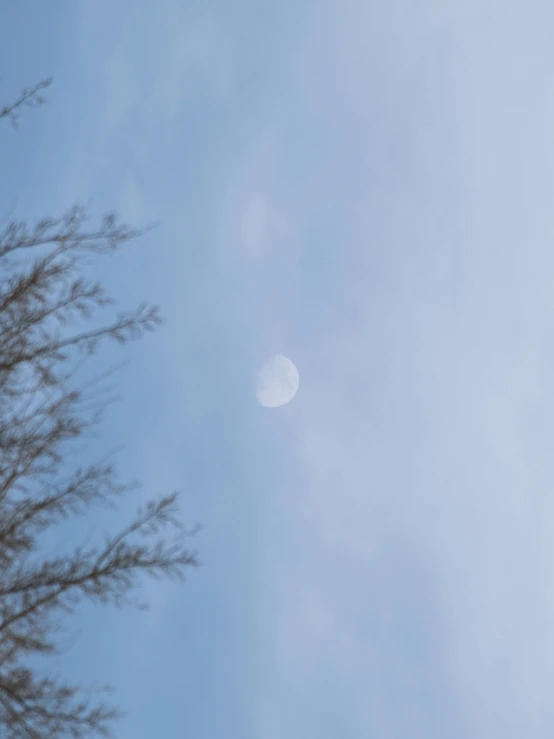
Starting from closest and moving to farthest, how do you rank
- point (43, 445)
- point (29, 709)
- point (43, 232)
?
point (29, 709) < point (43, 445) < point (43, 232)

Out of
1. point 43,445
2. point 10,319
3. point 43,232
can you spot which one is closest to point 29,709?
point 43,445

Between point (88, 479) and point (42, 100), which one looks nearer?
point (88, 479)

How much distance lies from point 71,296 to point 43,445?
1.33 meters

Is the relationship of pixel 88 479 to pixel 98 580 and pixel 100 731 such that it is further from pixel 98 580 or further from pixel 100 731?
pixel 100 731

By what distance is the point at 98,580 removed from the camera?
6020mm

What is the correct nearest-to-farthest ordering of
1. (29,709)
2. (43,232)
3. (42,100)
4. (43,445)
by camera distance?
1. (29,709)
2. (43,445)
3. (43,232)
4. (42,100)

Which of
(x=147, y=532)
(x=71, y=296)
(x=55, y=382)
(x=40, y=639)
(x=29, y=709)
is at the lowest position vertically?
(x=29, y=709)

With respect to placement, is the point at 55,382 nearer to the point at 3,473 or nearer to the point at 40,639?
the point at 3,473

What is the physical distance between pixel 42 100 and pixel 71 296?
207 cm

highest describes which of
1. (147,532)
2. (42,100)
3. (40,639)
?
(42,100)

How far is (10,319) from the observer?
20.2 feet

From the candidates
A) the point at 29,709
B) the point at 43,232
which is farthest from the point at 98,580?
the point at 43,232

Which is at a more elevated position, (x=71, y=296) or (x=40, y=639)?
(x=71, y=296)

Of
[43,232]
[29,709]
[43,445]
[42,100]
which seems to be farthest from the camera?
[42,100]
